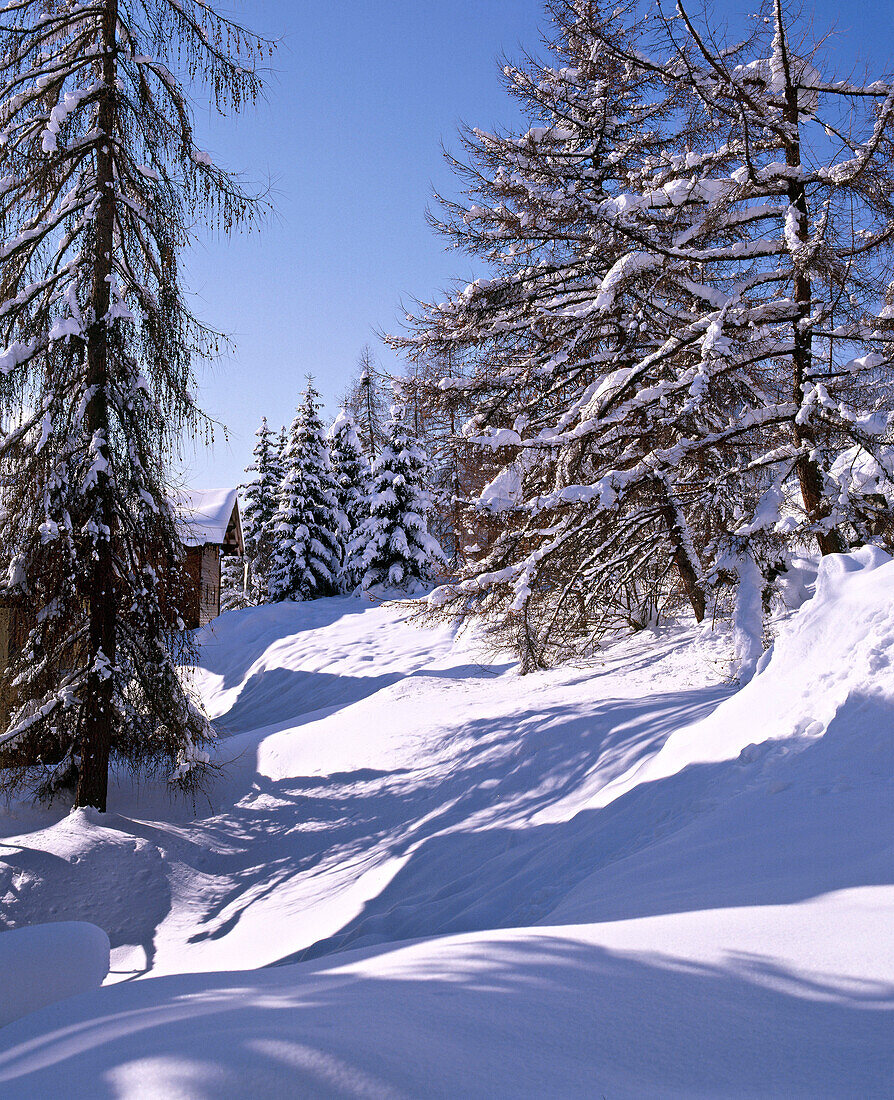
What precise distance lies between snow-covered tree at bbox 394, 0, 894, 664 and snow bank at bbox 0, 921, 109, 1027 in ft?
17.9

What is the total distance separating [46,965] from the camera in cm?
339

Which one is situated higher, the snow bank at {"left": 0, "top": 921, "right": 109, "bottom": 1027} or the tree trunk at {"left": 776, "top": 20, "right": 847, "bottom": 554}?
the tree trunk at {"left": 776, "top": 20, "right": 847, "bottom": 554}

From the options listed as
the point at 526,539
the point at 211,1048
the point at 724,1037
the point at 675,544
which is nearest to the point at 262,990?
the point at 211,1048

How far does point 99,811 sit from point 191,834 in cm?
101

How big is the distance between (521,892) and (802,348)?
628cm

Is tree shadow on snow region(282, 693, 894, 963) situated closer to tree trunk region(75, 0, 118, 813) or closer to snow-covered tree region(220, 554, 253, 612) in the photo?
tree trunk region(75, 0, 118, 813)

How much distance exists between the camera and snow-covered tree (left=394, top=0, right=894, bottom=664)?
23.4 feet

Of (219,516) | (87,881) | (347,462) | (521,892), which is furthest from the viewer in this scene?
(347,462)

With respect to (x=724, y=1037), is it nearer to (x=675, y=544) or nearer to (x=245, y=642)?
(x=675, y=544)

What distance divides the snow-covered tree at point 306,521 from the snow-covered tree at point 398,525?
7.89ft

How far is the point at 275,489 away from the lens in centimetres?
3741

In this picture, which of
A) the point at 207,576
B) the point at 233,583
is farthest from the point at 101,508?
the point at 233,583

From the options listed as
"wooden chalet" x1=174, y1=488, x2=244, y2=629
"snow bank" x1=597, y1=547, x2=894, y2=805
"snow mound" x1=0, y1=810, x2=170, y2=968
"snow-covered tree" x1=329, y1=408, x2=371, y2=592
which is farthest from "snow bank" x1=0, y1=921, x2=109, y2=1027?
"snow-covered tree" x1=329, y1=408, x2=371, y2=592

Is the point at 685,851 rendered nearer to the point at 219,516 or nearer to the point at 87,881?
the point at 87,881
